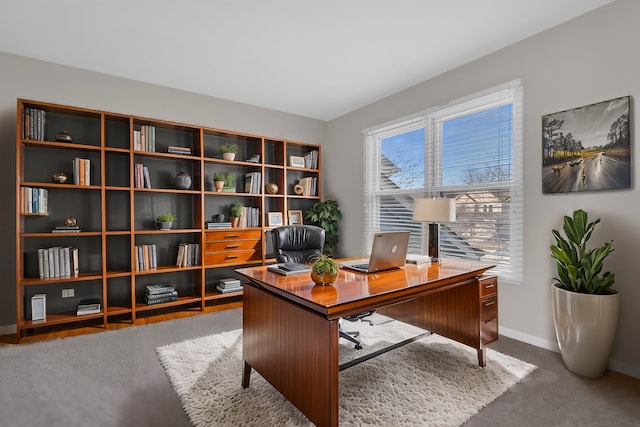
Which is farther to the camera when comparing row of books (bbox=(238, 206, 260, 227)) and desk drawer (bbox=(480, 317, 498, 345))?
row of books (bbox=(238, 206, 260, 227))

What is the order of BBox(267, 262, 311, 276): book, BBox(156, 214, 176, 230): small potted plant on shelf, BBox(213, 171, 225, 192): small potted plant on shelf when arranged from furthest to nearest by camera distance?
Answer: 1. BBox(213, 171, 225, 192): small potted plant on shelf
2. BBox(156, 214, 176, 230): small potted plant on shelf
3. BBox(267, 262, 311, 276): book

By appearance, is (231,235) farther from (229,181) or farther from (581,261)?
(581,261)

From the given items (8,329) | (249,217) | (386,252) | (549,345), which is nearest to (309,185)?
(249,217)

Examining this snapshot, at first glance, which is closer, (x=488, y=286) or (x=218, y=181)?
(x=488, y=286)

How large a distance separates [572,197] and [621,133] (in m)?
0.53

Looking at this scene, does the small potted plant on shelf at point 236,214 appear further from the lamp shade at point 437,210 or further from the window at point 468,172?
the lamp shade at point 437,210

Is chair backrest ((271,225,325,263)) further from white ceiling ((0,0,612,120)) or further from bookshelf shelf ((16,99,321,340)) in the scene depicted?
white ceiling ((0,0,612,120))

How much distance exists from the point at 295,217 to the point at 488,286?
2.81m

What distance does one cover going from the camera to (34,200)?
2.88 m

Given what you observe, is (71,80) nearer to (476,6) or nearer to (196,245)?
(196,245)

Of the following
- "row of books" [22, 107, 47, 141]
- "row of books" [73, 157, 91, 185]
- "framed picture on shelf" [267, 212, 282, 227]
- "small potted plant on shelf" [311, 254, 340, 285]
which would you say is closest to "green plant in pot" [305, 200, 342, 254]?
"framed picture on shelf" [267, 212, 282, 227]

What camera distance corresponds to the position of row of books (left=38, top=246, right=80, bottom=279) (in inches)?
115

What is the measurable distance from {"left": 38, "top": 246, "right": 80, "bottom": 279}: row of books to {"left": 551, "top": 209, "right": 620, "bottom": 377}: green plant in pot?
13.8 feet

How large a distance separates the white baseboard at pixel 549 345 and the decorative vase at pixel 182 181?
A: 11.8ft
